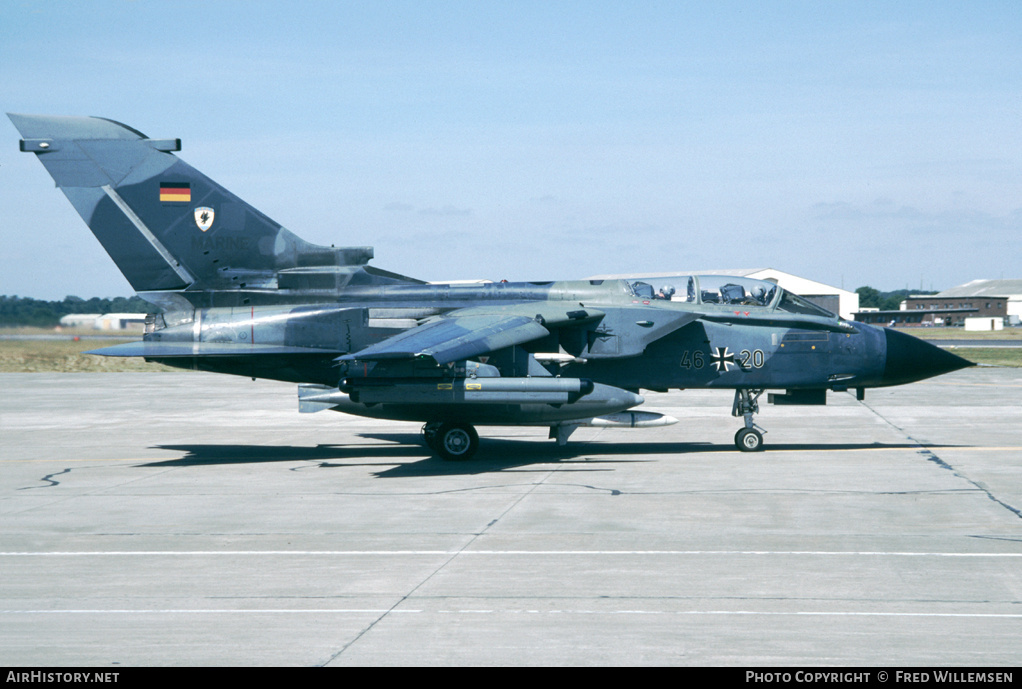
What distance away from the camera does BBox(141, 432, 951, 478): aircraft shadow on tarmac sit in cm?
1565

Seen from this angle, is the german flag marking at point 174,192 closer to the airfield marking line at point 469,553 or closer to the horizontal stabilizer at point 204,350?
the horizontal stabilizer at point 204,350

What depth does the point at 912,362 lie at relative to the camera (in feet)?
53.9

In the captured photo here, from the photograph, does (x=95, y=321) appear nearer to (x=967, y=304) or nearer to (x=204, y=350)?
(x=204, y=350)

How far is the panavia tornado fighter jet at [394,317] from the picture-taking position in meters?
16.2

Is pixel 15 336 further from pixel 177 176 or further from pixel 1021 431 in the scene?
pixel 1021 431

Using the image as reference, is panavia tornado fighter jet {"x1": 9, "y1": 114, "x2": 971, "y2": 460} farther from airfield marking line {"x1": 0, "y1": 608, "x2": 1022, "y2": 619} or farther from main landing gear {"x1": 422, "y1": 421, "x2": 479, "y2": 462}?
airfield marking line {"x1": 0, "y1": 608, "x2": 1022, "y2": 619}

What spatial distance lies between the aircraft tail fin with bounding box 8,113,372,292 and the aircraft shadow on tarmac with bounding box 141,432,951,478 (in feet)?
10.6

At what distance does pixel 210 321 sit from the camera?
54.7ft

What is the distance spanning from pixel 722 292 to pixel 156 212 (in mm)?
10562

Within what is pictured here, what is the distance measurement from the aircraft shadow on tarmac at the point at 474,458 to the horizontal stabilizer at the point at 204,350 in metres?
1.95

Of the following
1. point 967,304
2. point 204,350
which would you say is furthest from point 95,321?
point 967,304

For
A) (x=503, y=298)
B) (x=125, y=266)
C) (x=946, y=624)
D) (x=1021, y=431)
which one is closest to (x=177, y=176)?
(x=125, y=266)

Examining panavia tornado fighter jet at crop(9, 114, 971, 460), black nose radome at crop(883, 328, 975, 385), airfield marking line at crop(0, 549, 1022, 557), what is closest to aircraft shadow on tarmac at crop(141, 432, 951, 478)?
panavia tornado fighter jet at crop(9, 114, 971, 460)

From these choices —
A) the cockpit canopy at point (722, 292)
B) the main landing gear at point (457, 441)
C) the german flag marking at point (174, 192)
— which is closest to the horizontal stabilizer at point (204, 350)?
the main landing gear at point (457, 441)
